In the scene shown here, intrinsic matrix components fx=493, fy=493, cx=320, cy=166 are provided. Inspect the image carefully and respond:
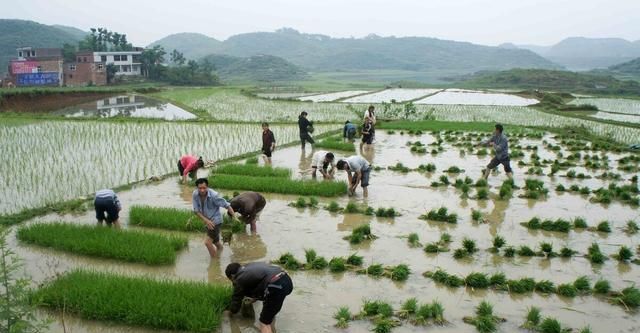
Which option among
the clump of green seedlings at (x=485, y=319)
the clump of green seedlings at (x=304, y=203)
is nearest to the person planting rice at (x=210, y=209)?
the clump of green seedlings at (x=304, y=203)

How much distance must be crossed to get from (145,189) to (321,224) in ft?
14.8

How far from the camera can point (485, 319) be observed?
5.12 meters

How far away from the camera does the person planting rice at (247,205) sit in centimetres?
754

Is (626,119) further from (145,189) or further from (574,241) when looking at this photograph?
(145,189)

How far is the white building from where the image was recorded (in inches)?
2058

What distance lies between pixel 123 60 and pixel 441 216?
5276 cm

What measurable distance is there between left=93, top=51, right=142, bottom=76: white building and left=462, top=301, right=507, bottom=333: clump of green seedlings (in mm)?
53382

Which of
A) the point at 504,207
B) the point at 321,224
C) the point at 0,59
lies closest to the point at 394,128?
the point at 504,207

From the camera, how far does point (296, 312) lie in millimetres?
5480

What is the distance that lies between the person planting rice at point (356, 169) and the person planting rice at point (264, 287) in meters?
4.42

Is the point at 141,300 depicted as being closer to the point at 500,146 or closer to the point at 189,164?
the point at 189,164

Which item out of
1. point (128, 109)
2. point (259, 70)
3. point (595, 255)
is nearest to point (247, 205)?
point (595, 255)

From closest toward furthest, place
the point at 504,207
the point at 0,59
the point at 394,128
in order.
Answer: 1. the point at 504,207
2. the point at 394,128
3. the point at 0,59

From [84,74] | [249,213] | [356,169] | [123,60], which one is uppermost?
[123,60]
